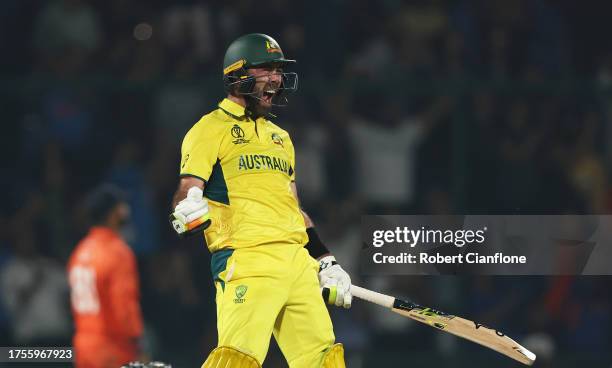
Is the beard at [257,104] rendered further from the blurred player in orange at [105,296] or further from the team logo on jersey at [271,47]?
the blurred player in orange at [105,296]

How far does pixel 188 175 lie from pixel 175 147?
16.6 ft

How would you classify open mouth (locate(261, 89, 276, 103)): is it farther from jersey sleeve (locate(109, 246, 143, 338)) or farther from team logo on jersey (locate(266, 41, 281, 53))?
jersey sleeve (locate(109, 246, 143, 338))

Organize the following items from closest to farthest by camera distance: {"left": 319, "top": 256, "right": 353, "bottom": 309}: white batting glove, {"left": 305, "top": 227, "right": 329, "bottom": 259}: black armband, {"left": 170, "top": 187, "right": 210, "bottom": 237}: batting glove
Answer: {"left": 170, "top": 187, "right": 210, "bottom": 237}: batting glove, {"left": 319, "top": 256, "right": 353, "bottom": 309}: white batting glove, {"left": 305, "top": 227, "right": 329, "bottom": 259}: black armband

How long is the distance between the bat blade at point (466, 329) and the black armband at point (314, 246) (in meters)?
0.51

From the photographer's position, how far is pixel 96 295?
909 cm

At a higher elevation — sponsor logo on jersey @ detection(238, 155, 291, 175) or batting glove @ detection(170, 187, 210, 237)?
sponsor logo on jersey @ detection(238, 155, 291, 175)

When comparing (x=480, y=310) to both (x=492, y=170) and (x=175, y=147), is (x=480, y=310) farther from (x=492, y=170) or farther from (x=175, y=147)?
(x=175, y=147)

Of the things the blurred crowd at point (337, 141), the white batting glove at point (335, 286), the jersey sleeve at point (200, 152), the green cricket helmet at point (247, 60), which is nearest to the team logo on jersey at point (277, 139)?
the green cricket helmet at point (247, 60)

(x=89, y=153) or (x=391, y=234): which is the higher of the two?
(x=89, y=153)

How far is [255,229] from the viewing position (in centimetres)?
620

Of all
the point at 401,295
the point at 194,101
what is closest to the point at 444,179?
the point at 401,295

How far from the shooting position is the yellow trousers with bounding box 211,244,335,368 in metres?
6.04
